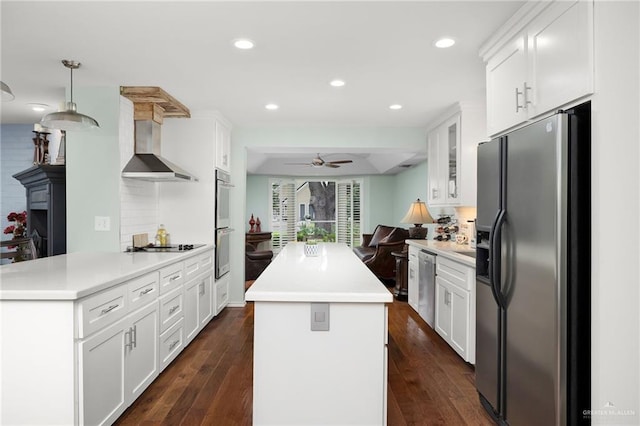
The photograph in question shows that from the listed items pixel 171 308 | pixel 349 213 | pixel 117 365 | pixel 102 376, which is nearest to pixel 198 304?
pixel 171 308

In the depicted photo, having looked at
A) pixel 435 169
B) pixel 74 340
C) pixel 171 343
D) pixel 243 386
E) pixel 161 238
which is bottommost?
pixel 243 386

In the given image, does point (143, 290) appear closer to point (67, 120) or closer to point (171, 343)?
point (171, 343)

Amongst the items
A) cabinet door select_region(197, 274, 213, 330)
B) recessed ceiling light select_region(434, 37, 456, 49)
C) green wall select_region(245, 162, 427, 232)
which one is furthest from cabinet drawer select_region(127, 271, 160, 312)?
green wall select_region(245, 162, 427, 232)

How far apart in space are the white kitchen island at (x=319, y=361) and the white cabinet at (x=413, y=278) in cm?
302

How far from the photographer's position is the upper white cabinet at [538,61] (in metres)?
1.75

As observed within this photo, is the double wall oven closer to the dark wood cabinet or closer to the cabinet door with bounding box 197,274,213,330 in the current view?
the cabinet door with bounding box 197,274,213,330

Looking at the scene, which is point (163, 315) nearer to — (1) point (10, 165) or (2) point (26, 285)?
(2) point (26, 285)

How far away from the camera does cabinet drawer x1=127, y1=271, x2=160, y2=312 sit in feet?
7.98

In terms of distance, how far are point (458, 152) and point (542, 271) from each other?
2.60 m

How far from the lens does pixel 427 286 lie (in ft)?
14.2

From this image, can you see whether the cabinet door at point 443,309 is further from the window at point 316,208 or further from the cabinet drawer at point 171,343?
the window at point 316,208

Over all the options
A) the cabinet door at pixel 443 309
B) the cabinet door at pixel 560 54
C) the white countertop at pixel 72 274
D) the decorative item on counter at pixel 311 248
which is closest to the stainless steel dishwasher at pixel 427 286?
the cabinet door at pixel 443 309

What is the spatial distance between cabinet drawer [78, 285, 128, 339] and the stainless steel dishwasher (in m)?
2.93

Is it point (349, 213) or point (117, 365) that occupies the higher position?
point (349, 213)
